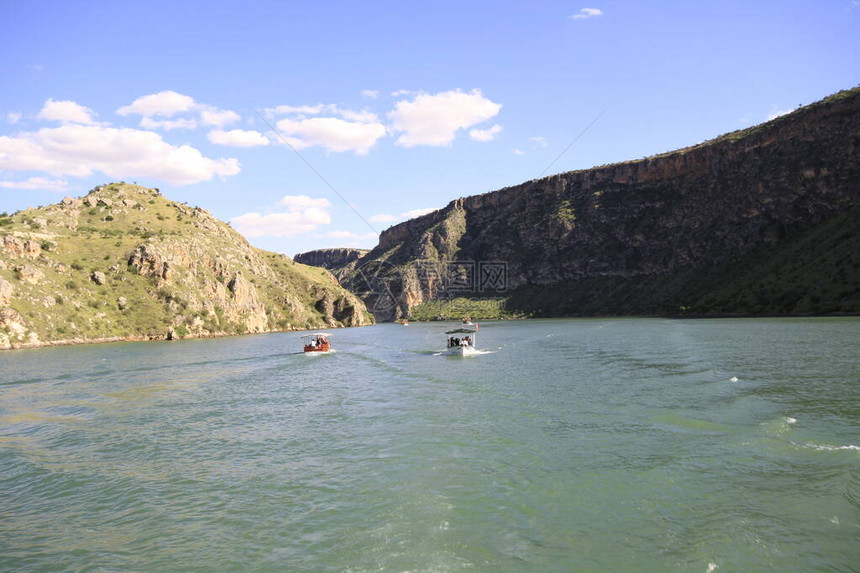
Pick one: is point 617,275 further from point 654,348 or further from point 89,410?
point 89,410

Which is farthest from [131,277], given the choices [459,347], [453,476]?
[453,476]

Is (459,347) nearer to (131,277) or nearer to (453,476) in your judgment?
(453,476)

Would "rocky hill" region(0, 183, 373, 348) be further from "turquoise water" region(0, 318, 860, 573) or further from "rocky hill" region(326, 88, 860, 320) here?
"rocky hill" region(326, 88, 860, 320)

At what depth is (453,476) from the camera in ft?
52.5

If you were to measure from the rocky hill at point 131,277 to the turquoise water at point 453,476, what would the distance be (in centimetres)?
6608

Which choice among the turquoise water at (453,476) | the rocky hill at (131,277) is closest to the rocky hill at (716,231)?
the turquoise water at (453,476)

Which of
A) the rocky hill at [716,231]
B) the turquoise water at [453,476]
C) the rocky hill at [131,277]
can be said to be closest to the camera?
the turquoise water at [453,476]

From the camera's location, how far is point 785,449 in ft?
54.3

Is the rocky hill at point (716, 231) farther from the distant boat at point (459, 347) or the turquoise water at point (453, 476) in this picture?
the turquoise water at point (453, 476)

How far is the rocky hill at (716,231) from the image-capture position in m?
96.2

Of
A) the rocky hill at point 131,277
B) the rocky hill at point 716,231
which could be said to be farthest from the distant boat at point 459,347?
the rocky hill at point 131,277

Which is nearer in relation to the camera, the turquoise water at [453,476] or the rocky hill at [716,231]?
the turquoise water at [453,476]

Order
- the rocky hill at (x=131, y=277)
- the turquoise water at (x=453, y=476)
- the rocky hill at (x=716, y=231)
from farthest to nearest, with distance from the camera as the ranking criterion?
1. the rocky hill at (x=716, y=231)
2. the rocky hill at (x=131, y=277)
3. the turquoise water at (x=453, y=476)

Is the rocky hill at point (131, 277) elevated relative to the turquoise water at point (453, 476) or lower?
elevated
